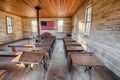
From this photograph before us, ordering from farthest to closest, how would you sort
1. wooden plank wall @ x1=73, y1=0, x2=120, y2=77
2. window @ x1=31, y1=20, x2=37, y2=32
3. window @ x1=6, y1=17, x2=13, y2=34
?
window @ x1=31, y1=20, x2=37, y2=32
window @ x1=6, y1=17, x2=13, y2=34
wooden plank wall @ x1=73, y1=0, x2=120, y2=77

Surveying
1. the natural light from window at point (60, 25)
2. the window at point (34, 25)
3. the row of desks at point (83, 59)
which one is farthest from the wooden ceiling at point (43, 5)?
the window at point (34, 25)

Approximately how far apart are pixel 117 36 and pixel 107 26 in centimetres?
52

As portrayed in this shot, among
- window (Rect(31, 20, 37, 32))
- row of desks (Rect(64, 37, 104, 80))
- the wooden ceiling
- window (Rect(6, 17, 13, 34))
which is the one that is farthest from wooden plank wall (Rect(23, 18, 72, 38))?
row of desks (Rect(64, 37, 104, 80))

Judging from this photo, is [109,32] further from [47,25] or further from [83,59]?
[47,25]

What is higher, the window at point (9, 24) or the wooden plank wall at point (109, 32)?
the window at point (9, 24)

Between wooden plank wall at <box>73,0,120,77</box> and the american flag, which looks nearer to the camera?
wooden plank wall at <box>73,0,120,77</box>

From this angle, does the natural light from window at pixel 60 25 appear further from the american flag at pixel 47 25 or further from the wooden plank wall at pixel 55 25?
the american flag at pixel 47 25

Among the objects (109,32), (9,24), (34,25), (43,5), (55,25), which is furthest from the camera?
(34,25)

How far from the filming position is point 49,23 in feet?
32.1

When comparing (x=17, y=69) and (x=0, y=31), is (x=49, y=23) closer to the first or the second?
(x=0, y=31)

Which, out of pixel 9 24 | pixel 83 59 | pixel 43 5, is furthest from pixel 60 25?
pixel 83 59

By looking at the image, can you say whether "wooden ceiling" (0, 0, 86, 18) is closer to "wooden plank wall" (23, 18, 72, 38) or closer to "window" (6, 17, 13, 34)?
"window" (6, 17, 13, 34)

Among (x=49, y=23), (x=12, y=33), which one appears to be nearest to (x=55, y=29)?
(x=49, y=23)

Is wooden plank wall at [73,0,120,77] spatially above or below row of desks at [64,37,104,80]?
above
